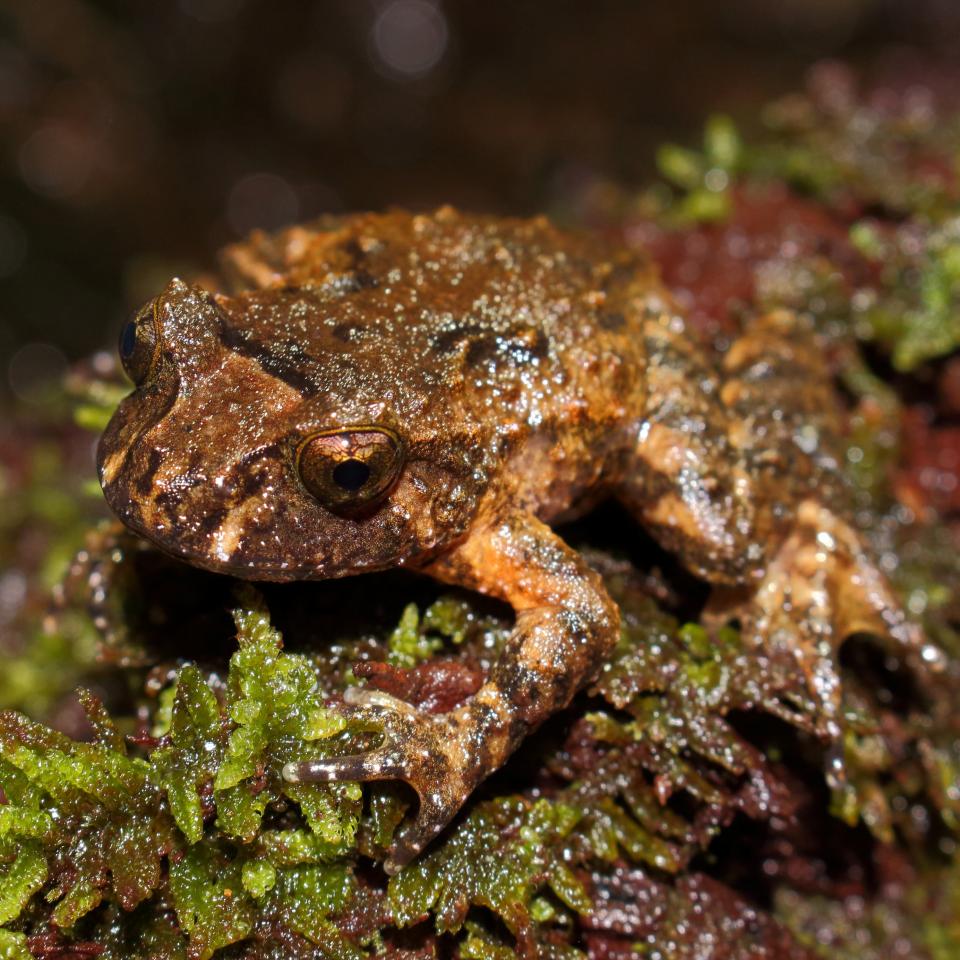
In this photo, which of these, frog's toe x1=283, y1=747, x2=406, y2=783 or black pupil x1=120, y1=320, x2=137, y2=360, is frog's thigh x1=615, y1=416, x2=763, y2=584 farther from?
black pupil x1=120, y1=320, x2=137, y2=360

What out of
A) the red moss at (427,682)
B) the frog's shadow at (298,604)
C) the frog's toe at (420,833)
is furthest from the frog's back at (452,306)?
the frog's toe at (420,833)

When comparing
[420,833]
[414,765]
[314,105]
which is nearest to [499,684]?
[414,765]

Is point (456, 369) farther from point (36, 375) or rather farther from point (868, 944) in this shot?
point (36, 375)

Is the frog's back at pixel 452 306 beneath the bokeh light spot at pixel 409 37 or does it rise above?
beneath

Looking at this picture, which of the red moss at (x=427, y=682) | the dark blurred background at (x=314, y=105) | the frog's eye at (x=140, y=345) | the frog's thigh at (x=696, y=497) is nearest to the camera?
the frog's eye at (x=140, y=345)

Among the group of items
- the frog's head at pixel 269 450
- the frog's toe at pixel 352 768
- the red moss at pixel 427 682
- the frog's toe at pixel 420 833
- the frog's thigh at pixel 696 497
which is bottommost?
the frog's toe at pixel 420 833

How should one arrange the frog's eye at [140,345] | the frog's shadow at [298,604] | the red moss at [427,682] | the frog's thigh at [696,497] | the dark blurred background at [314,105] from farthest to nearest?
the dark blurred background at [314,105]
the frog's thigh at [696,497]
the frog's shadow at [298,604]
the red moss at [427,682]
the frog's eye at [140,345]

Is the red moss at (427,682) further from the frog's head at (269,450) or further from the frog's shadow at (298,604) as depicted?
the frog's head at (269,450)

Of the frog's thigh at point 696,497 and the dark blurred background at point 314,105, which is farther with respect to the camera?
the dark blurred background at point 314,105

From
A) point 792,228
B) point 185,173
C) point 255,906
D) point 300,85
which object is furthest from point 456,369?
point 300,85
